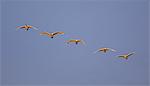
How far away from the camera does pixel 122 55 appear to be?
2.67 m

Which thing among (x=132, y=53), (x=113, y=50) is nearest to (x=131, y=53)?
(x=132, y=53)

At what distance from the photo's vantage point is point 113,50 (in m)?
2.68

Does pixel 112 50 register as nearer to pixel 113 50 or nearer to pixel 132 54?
pixel 113 50

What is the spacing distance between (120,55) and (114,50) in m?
0.07

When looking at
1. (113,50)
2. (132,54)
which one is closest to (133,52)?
(132,54)

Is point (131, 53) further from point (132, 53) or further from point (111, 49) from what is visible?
point (111, 49)

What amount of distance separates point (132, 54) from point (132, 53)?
0.10 ft

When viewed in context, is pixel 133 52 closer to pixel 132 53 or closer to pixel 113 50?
pixel 132 53

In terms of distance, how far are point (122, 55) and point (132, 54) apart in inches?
5.8

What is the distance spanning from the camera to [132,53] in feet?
9.00

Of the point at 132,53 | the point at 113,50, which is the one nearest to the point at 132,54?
the point at 132,53

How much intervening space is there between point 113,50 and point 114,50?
0.17 ft

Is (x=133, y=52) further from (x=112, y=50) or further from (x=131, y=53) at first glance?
(x=112, y=50)

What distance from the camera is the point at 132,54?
277cm
